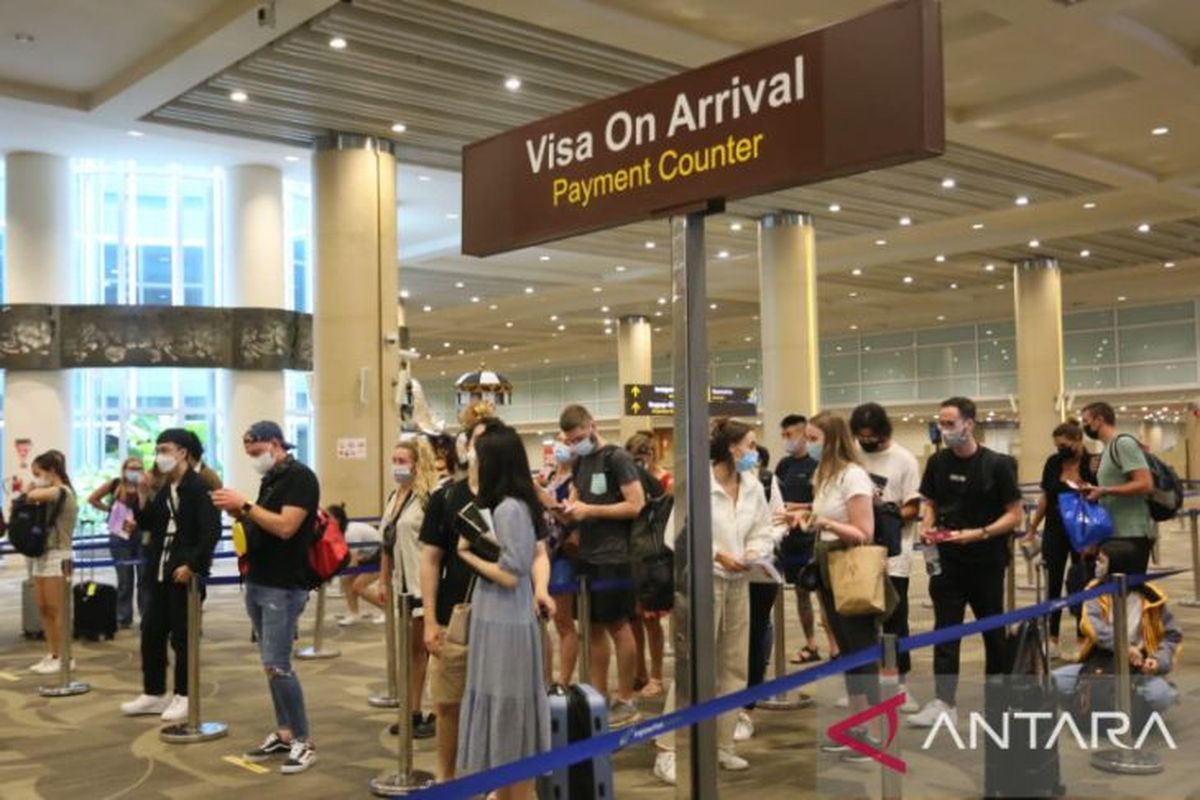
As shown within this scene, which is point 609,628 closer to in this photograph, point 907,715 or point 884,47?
point 907,715

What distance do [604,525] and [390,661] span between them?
5.65ft

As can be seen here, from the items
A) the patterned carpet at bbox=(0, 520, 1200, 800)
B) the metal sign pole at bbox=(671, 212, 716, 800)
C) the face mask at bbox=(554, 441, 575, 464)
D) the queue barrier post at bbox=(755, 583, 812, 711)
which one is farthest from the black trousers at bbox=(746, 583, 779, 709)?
the metal sign pole at bbox=(671, 212, 716, 800)

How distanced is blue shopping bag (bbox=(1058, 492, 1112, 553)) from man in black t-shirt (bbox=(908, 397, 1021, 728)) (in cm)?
77

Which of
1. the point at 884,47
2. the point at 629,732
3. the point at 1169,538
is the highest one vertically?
the point at 884,47

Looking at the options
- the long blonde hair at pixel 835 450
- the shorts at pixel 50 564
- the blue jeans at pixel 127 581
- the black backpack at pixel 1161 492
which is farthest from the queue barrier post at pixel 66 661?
the black backpack at pixel 1161 492

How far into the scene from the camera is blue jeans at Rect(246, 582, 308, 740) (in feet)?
18.0

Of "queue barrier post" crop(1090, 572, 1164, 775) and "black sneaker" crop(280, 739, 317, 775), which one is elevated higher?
"queue barrier post" crop(1090, 572, 1164, 775)

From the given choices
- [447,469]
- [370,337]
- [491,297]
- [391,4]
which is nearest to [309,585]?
[447,469]

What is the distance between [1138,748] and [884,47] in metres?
3.87

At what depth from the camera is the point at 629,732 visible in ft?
9.63

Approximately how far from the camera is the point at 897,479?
19.5ft

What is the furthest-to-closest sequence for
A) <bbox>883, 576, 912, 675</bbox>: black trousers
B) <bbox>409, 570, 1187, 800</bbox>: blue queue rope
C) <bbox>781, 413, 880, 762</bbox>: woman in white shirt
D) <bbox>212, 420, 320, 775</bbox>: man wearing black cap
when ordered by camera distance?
<bbox>883, 576, 912, 675</bbox>: black trousers
<bbox>212, 420, 320, 775</bbox>: man wearing black cap
<bbox>781, 413, 880, 762</bbox>: woman in white shirt
<bbox>409, 570, 1187, 800</bbox>: blue queue rope

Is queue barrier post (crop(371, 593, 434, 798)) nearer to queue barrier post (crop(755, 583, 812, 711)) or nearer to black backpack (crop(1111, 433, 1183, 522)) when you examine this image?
queue barrier post (crop(755, 583, 812, 711))

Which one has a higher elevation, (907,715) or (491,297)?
(491,297)
